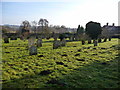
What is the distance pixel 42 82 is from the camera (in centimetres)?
552

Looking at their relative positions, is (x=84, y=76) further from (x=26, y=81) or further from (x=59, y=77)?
(x=26, y=81)

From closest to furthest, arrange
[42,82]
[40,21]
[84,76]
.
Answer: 1. [42,82]
2. [84,76]
3. [40,21]

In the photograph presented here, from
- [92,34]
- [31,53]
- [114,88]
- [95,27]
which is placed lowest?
[114,88]

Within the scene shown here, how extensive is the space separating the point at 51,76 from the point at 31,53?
6529 mm

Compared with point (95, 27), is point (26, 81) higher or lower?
lower

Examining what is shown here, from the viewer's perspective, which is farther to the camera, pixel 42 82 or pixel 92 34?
pixel 92 34

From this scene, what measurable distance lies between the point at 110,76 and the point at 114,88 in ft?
4.79

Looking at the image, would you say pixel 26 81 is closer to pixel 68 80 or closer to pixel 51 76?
pixel 51 76

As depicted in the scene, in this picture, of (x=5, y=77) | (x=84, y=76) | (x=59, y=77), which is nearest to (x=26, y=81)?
(x=5, y=77)

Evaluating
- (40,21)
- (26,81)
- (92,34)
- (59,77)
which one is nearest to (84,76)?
(59,77)

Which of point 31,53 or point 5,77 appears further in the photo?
point 31,53

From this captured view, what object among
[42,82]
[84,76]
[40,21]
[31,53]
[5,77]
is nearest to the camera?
[42,82]

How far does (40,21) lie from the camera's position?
221ft

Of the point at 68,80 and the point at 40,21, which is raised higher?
the point at 40,21
